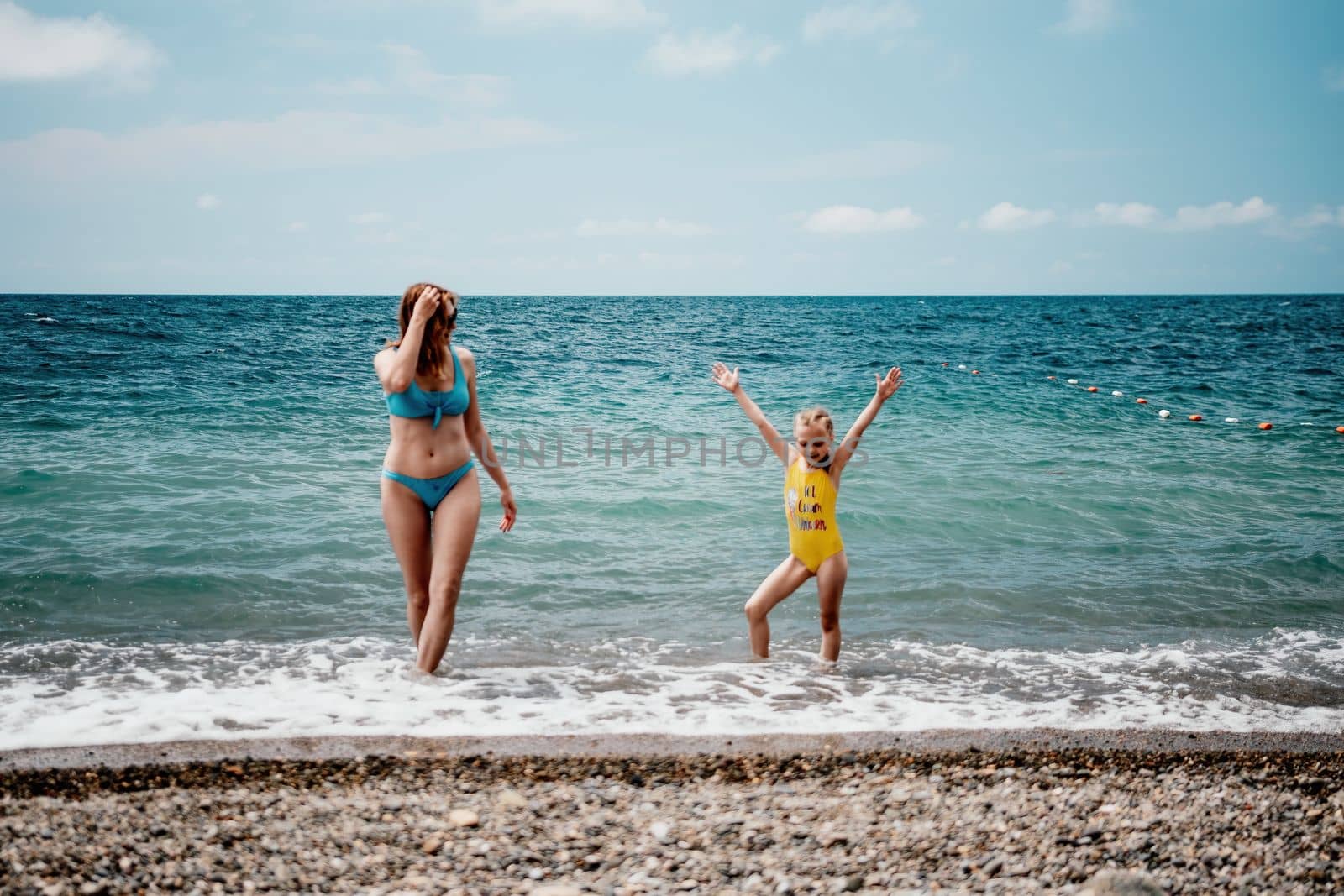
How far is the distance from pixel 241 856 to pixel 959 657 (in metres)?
4.48

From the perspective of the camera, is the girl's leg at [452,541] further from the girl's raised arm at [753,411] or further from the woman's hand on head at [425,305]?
the girl's raised arm at [753,411]

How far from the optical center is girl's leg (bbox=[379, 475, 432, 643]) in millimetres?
4914

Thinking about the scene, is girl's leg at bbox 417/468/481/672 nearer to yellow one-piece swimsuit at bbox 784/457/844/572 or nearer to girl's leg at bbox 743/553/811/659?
girl's leg at bbox 743/553/811/659

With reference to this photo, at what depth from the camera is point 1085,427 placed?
16.6 metres

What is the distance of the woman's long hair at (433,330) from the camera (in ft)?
15.0

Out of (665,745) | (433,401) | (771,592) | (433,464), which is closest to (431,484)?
(433,464)

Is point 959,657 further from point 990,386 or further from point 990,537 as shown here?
point 990,386

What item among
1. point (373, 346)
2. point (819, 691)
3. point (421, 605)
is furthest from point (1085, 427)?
point (373, 346)

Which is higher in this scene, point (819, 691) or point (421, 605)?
point (421, 605)

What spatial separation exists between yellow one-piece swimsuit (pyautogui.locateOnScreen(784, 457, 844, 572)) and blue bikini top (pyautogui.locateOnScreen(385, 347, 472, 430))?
2036 mm

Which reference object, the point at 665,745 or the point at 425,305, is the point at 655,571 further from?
the point at 425,305

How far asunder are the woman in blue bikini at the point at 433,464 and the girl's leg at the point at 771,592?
64.9 inches

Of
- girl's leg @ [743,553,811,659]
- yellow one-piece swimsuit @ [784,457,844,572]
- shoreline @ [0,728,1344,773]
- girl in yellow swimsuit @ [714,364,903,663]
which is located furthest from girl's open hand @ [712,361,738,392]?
shoreline @ [0,728,1344,773]

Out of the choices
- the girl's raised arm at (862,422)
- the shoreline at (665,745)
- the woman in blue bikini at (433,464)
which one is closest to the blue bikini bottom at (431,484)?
the woman in blue bikini at (433,464)
